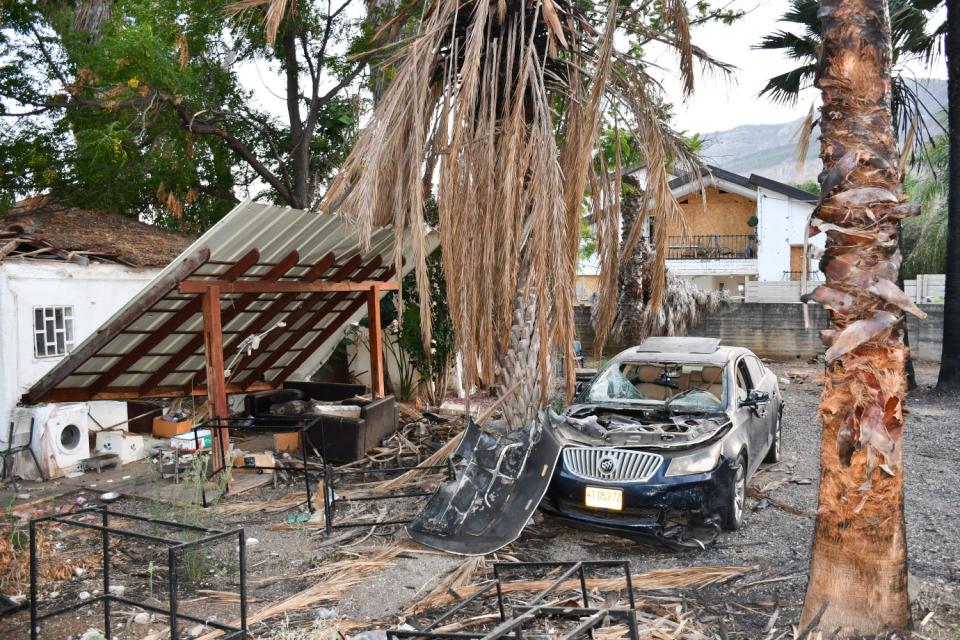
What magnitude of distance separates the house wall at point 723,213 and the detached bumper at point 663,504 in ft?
83.2

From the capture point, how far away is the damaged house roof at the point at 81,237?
1066 centimetres

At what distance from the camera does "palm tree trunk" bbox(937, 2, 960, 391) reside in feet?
45.5

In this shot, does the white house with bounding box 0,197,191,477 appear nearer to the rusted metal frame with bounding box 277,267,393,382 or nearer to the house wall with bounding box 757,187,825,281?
the rusted metal frame with bounding box 277,267,393,382

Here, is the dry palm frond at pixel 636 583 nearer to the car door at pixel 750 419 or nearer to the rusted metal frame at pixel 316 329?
the car door at pixel 750 419

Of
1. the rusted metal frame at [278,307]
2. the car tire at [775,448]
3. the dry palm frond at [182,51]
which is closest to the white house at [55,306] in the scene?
the rusted metal frame at [278,307]

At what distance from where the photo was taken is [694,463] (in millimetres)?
6418

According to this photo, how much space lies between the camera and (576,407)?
7844 millimetres

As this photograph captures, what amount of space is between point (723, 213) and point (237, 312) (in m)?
24.6

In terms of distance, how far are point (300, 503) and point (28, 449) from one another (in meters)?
4.21

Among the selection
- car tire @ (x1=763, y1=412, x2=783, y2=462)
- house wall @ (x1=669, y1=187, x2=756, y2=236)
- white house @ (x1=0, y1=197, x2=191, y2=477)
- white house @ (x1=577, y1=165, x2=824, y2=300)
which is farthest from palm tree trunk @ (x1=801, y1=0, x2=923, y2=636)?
house wall @ (x1=669, y1=187, x2=756, y2=236)

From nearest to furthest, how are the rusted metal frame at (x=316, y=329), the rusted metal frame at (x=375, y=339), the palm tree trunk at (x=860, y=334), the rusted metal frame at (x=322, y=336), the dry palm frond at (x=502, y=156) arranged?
1. the palm tree trunk at (x=860, y=334)
2. the dry palm frond at (x=502, y=156)
3. the rusted metal frame at (x=375, y=339)
4. the rusted metal frame at (x=316, y=329)
5. the rusted metal frame at (x=322, y=336)

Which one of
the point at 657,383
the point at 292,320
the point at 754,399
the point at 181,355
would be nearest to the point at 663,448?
the point at 754,399

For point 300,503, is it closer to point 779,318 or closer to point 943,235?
point 779,318

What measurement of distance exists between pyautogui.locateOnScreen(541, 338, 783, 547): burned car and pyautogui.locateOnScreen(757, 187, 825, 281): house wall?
72.0 ft
